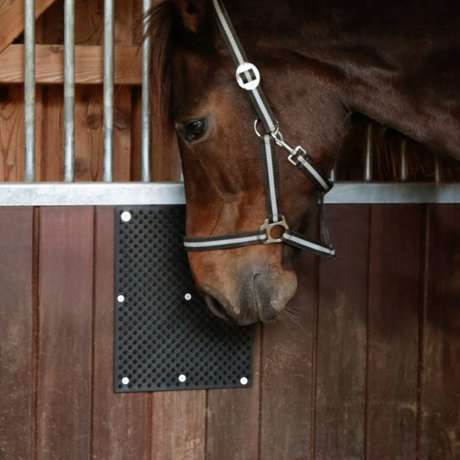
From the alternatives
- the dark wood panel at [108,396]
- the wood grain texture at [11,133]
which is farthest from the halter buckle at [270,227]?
the wood grain texture at [11,133]

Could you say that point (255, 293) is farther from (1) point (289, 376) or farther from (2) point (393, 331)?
(2) point (393, 331)

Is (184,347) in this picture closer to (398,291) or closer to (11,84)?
(398,291)

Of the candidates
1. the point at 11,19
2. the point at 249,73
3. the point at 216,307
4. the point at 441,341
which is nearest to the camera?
the point at 249,73

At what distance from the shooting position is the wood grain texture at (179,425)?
2.06 meters

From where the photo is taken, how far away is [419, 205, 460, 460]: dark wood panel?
7.11ft

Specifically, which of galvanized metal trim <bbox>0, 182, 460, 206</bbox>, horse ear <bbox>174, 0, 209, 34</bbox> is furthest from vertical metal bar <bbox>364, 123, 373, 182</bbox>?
horse ear <bbox>174, 0, 209, 34</bbox>

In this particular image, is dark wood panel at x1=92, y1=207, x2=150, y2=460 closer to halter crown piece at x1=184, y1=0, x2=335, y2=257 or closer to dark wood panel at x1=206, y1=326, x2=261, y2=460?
dark wood panel at x1=206, y1=326, x2=261, y2=460

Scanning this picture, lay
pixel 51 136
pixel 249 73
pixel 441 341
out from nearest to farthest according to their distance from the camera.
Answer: pixel 249 73 < pixel 441 341 < pixel 51 136

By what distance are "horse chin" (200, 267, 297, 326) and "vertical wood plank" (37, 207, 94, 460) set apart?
36cm

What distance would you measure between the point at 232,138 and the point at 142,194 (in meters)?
0.36

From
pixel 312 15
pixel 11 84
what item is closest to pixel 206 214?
pixel 312 15

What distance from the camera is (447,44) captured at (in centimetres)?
169

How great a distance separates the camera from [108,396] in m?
2.02

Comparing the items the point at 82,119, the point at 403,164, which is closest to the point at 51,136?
the point at 82,119
